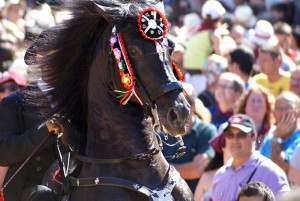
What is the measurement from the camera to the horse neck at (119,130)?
566cm

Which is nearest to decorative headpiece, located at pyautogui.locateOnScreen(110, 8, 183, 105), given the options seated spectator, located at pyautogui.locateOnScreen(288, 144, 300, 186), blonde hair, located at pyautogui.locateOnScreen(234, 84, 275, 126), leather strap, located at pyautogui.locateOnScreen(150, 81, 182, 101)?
leather strap, located at pyautogui.locateOnScreen(150, 81, 182, 101)

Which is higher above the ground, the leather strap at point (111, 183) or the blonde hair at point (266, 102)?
the leather strap at point (111, 183)

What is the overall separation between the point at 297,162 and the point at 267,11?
366 inches

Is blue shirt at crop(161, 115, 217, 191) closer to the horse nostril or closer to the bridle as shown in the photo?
the bridle

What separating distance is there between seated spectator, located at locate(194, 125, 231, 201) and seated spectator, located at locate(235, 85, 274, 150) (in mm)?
663

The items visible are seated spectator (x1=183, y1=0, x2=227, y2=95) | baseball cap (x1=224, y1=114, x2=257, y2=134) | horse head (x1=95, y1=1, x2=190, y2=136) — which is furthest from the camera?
seated spectator (x1=183, y1=0, x2=227, y2=95)

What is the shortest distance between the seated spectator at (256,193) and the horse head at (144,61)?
1492 millimetres

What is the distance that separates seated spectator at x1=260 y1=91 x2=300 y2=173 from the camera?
30.0ft

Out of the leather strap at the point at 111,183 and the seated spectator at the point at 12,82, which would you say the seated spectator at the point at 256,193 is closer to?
the leather strap at the point at 111,183

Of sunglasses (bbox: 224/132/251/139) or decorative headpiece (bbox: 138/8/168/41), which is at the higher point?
decorative headpiece (bbox: 138/8/168/41)

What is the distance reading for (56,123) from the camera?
5.92m

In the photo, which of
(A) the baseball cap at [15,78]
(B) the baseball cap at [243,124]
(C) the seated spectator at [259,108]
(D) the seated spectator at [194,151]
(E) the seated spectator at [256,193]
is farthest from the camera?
(C) the seated spectator at [259,108]

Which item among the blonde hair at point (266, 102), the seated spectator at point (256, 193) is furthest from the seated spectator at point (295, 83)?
the seated spectator at point (256, 193)

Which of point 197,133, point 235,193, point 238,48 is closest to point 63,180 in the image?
point 235,193
